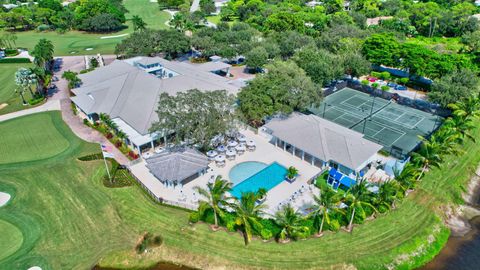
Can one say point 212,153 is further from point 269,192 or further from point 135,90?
point 135,90

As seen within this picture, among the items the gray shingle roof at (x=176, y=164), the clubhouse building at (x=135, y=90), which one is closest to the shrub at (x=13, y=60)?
the clubhouse building at (x=135, y=90)

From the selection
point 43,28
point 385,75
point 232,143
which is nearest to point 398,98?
point 385,75

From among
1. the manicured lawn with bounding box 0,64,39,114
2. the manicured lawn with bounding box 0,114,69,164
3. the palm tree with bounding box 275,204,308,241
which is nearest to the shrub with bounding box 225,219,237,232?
the palm tree with bounding box 275,204,308,241

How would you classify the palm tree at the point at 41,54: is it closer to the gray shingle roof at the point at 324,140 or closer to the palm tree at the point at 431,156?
the gray shingle roof at the point at 324,140

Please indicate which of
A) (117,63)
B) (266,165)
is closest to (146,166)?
(266,165)

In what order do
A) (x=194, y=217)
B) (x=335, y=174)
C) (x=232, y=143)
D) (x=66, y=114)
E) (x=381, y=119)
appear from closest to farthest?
1. (x=194, y=217)
2. (x=335, y=174)
3. (x=232, y=143)
4. (x=381, y=119)
5. (x=66, y=114)

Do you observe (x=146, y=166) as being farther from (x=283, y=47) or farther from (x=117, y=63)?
(x=283, y=47)

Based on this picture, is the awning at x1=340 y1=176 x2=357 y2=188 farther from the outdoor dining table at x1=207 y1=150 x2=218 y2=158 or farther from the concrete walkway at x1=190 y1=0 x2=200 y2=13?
the concrete walkway at x1=190 y1=0 x2=200 y2=13
